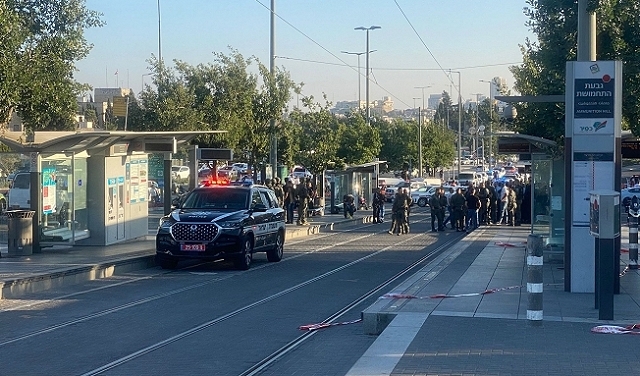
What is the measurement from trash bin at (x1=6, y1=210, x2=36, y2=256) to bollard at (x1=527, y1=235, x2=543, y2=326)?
42.1ft

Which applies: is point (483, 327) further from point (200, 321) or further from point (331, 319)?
point (200, 321)

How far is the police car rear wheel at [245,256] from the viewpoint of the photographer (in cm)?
1983

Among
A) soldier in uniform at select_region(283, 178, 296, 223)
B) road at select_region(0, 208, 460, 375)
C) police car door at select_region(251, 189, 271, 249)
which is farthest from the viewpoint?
soldier in uniform at select_region(283, 178, 296, 223)

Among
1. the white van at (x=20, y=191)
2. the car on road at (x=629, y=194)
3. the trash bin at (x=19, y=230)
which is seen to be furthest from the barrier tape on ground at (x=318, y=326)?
the car on road at (x=629, y=194)

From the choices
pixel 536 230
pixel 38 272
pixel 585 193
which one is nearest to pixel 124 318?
pixel 38 272

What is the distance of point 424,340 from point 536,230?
41.2 feet

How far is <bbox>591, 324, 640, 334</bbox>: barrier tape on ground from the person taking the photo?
10.6 m

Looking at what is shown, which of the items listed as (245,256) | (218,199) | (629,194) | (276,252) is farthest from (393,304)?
(629,194)

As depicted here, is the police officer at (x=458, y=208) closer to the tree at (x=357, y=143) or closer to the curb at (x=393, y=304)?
the curb at (x=393, y=304)

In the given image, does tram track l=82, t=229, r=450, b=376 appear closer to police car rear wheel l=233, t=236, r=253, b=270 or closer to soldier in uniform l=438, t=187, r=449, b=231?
police car rear wheel l=233, t=236, r=253, b=270

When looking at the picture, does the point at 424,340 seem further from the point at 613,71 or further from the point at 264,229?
the point at 264,229

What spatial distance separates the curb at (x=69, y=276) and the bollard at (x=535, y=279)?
8732 mm

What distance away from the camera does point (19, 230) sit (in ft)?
65.8

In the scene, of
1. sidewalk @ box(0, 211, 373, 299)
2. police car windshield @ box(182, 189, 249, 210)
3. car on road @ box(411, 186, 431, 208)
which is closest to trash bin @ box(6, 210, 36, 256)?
sidewalk @ box(0, 211, 373, 299)
